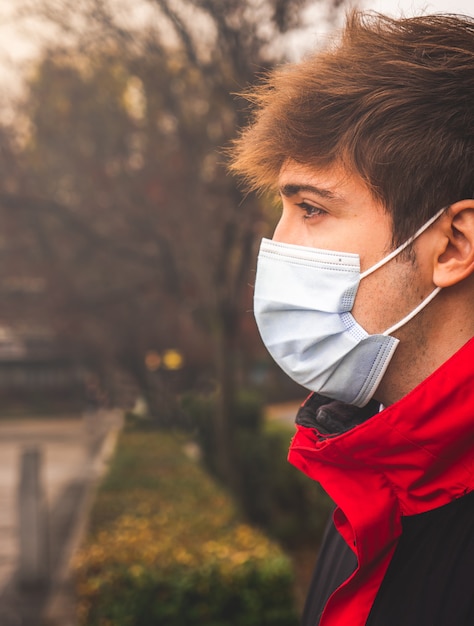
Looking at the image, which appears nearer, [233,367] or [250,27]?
[250,27]

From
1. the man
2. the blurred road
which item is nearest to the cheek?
the man

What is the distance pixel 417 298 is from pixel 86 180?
8.21 meters

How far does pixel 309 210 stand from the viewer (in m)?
1.70

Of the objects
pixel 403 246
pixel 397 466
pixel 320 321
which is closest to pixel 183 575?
pixel 320 321

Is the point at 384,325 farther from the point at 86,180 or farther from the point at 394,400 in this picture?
the point at 86,180

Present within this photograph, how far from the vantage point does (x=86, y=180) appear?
9.34 m

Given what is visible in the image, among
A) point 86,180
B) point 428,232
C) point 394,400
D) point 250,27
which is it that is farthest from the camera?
point 86,180

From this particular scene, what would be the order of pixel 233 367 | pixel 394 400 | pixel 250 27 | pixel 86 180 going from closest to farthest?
pixel 394 400 → pixel 250 27 → pixel 233 367 → pixel 86 180

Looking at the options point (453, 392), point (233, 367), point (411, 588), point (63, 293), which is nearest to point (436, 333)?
point (453, 392)

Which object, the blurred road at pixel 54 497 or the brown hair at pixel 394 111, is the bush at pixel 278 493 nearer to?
the blurred road at pixel 54 497

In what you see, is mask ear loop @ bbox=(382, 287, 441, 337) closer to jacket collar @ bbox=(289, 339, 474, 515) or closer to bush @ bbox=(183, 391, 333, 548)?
jacket collar @ bbox=(289, 339, 474, 515)

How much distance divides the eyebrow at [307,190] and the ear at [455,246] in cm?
23

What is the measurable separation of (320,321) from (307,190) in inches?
11.1

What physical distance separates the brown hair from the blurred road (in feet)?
20.3
